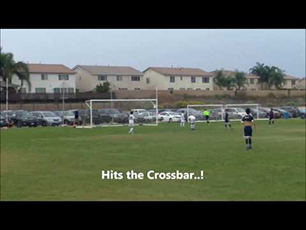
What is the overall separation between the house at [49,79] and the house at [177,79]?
12657mm

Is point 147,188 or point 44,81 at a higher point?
point 44,81

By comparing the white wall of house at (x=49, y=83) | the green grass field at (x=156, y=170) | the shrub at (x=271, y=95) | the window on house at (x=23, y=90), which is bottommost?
the green grass field at (x=156, y=170)

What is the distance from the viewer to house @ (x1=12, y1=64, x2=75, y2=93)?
65125 millimetres

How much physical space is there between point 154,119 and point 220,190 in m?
35.8

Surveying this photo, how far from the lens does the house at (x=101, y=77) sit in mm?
69331

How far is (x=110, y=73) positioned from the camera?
70.1 m

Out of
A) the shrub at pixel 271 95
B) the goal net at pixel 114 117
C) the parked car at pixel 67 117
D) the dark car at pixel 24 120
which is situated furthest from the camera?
the shrub at pixel 271 95

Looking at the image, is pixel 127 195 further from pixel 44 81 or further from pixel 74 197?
pixel 44 81

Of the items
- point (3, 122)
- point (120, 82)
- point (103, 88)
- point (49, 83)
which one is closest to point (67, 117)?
point (3, 122)

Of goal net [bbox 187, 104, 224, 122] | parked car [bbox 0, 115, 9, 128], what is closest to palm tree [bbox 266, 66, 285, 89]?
goal net [bbox 187, 104, 224, 122]

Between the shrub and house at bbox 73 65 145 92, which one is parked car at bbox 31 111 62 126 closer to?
house at bbox 73 65 145 92

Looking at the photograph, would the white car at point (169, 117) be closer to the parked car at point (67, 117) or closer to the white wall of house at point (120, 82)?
the parked car at point (67, 117)

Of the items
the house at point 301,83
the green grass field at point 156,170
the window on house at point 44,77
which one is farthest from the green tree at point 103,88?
the house at point 301,83
